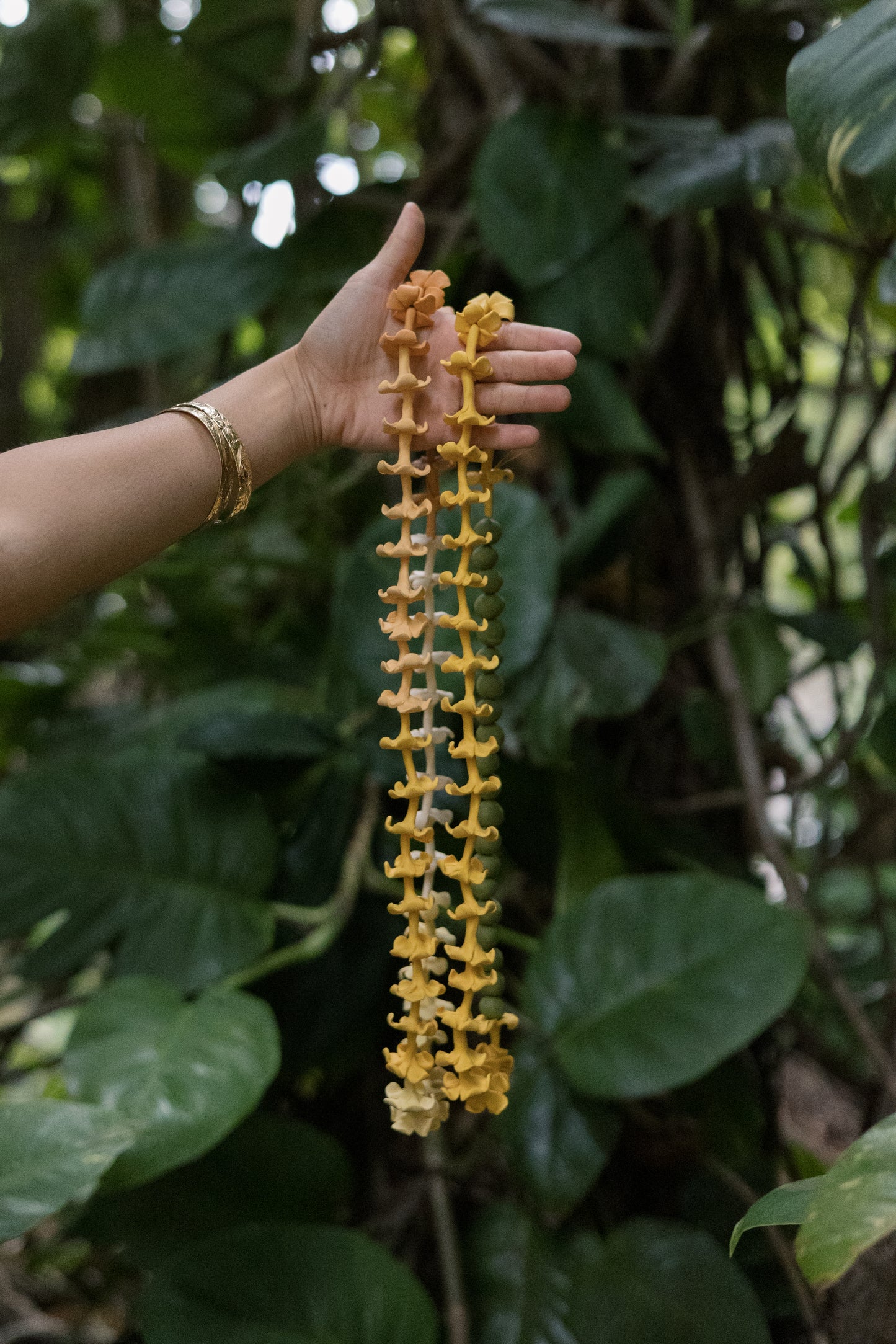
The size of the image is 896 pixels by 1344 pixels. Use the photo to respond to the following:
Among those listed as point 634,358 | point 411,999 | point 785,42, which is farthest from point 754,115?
point 411,999

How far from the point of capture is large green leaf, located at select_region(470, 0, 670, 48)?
0.72 metres

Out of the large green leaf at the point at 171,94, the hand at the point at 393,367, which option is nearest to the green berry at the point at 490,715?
the hand at the point at 393,367

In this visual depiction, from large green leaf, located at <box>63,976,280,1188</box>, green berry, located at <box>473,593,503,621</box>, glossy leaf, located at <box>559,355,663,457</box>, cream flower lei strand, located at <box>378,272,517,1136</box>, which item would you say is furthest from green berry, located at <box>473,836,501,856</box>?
glossy leaf, located at <box>559,355,663,457</box>

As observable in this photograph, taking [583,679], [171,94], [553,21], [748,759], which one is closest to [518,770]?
[583,679]

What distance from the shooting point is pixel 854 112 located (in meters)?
0.44

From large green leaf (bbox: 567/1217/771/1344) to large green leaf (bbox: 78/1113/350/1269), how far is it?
177 mm

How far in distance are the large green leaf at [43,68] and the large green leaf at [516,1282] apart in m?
1.23

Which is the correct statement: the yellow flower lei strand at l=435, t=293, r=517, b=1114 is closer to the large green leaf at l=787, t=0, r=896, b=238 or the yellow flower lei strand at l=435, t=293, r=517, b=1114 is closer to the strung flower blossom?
the strung flower blossom

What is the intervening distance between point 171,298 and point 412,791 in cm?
75

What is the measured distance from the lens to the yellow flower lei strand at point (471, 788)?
1.48 ft

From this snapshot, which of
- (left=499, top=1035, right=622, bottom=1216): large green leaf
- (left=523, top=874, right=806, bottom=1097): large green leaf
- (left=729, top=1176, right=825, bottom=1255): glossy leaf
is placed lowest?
(left=499, top=1035, right=622, bottom=1216): large green leaf

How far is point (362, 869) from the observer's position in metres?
0.78

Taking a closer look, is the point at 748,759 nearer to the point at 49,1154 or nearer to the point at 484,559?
the point at 484,559

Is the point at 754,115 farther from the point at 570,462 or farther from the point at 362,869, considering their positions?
the point at 362,869
